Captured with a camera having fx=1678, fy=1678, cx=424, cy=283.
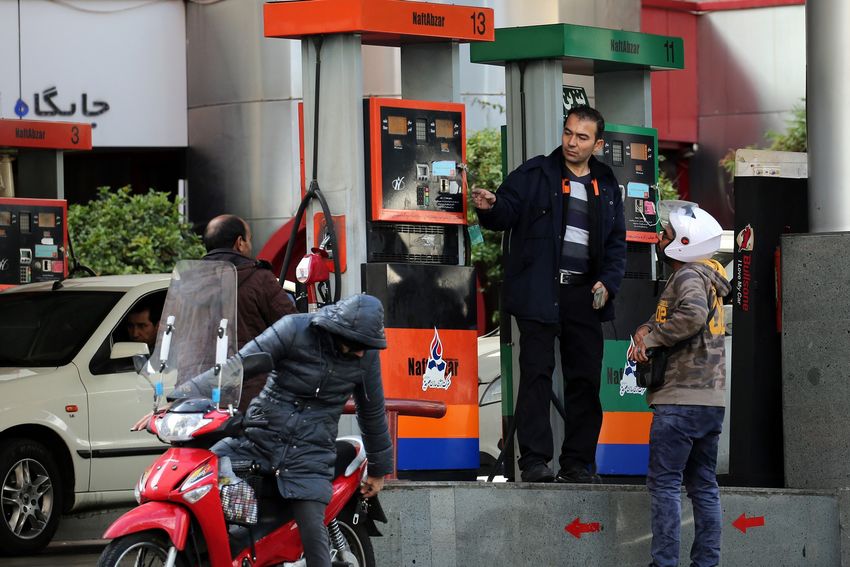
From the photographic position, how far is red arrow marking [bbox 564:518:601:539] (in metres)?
8.68

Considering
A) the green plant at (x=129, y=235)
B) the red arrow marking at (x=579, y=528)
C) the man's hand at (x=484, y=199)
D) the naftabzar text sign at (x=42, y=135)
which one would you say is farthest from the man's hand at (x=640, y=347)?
the green plant at (x=129, y=235)

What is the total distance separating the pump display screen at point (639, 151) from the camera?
10422 mm

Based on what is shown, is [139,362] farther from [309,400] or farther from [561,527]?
[561,527]

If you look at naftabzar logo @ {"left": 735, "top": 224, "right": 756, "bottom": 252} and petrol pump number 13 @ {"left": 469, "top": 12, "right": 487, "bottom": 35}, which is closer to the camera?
petrol pump number 13 @ {"left": 469, "top": 12, "right": 487, "bottom": 35}

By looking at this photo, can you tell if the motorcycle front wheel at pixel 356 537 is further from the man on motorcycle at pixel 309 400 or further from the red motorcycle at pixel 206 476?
the man on motorcycle at pixel 309 400

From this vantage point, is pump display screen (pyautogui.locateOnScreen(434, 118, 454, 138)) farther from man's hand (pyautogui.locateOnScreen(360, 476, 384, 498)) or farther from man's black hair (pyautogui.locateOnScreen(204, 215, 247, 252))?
man's hand (pyautogui.locateOnScreen(360, 476, 384, 498))

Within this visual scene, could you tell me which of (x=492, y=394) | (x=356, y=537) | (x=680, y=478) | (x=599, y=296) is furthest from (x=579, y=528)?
(x=492, y=394)

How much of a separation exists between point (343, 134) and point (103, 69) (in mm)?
13996

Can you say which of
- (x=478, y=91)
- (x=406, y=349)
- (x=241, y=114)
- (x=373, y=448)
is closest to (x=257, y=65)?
(x=241, y=114)

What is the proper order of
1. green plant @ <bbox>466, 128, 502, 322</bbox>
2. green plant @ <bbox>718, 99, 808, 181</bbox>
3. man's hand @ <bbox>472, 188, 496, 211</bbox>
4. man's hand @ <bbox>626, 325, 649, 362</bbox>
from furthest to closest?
green plant @ <bbox>718, 99, 808, 181</bbox> < green plant @ <bbox>466, 128, 502, 322</bbox> < man's hand @ <bbox>472, 188, 496, 211</bbox> < man's hand @ <bbox>626, 325, 649, 362</bbox>

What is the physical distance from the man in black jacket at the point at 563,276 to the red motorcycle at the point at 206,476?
1.81 m

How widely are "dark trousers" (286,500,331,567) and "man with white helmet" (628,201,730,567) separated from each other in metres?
2.03

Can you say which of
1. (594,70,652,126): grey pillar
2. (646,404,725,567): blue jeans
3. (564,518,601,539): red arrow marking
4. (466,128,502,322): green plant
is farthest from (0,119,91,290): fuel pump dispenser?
(646,404,725,567): blue jeans

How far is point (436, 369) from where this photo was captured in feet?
30.9
